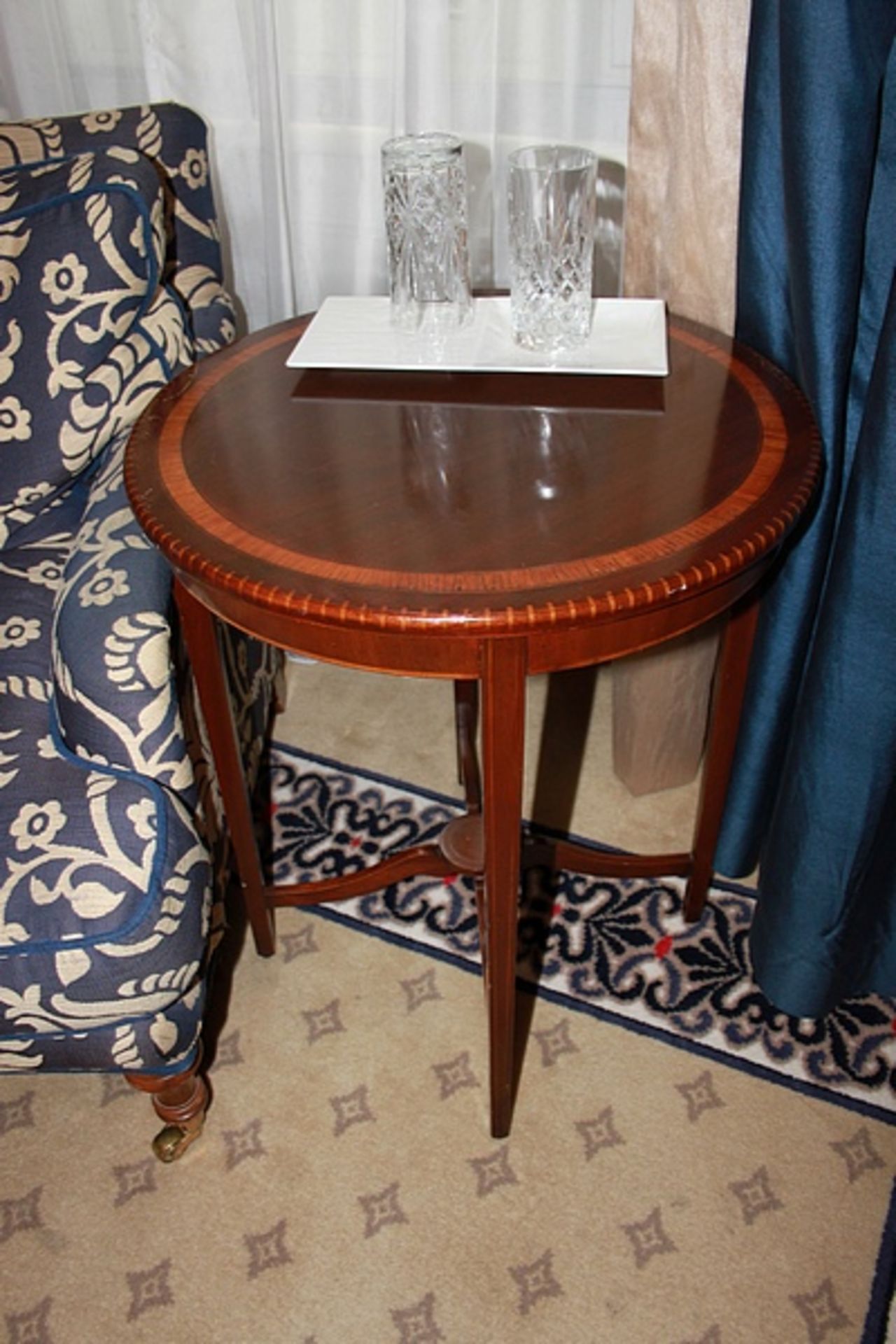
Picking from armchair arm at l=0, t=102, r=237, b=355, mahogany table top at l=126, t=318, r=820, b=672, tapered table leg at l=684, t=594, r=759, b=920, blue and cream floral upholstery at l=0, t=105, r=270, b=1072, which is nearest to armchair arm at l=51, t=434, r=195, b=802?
blue and cream floral upholstery at l=0, t=105, r=270, b=1072

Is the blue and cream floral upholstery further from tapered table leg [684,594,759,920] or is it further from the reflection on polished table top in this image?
tapered table leg [684,594,759,920]

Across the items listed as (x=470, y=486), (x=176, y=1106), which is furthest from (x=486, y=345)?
(x=176, y=1106)

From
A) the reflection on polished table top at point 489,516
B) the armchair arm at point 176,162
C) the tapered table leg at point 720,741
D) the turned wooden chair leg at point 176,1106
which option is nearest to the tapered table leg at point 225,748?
the reflection on polished table top at point 489,516

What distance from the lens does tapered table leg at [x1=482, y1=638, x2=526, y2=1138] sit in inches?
36.0

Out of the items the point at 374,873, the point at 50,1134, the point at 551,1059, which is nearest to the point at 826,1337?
the point at 551,1059

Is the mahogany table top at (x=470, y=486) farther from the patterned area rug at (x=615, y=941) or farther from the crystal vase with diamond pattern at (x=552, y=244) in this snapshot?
the patterned area rug at (x=615, y=941)

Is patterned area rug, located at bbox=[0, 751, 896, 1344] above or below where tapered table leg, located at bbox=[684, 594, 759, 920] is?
below

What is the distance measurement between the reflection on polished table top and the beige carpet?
12 cm

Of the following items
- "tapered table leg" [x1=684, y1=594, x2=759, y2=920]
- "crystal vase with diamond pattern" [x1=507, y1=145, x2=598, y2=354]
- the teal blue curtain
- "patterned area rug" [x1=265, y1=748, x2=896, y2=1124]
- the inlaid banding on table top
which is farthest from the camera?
"patterned area rug" [x1=265, y1=748, x2=896, y2=1124]

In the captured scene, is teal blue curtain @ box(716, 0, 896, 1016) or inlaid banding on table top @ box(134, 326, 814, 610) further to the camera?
teal blue curtain @ box(716, 0, 896, 1016)

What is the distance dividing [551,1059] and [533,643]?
71cm

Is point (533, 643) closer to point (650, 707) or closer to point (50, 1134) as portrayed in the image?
point (650, 707)

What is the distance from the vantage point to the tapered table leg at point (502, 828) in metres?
0.91

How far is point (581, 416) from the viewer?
112 cm
